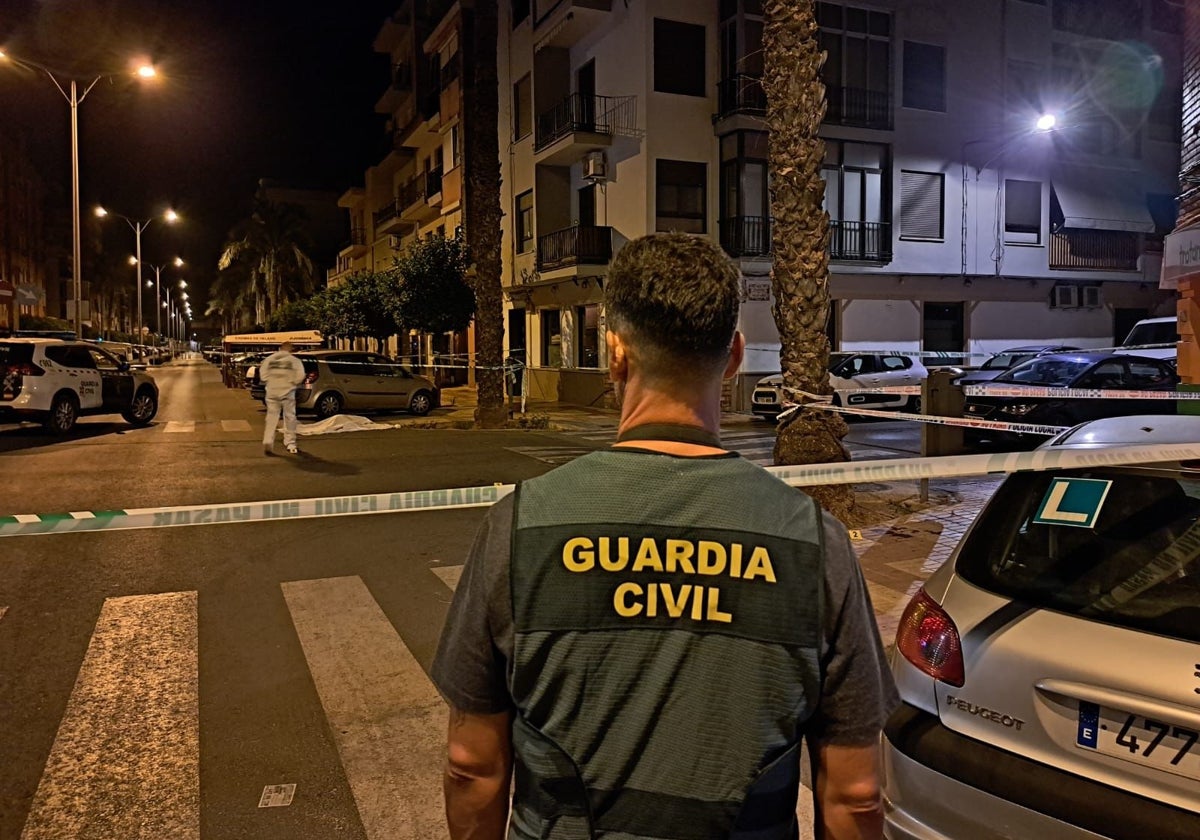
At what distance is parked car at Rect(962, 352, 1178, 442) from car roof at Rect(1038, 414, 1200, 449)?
10404 mm

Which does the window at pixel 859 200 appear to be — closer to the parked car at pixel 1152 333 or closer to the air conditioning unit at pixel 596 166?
the air conditioning unit at pixel 596 166

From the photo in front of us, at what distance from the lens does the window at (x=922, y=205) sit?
25.1 metres

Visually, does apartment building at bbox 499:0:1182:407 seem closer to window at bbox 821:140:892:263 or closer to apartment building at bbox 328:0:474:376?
window at bbox 821:140:892:263

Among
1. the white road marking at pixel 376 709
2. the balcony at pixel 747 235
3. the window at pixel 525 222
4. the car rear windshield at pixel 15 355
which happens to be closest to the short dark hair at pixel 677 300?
the white road marking at pixel 376 709

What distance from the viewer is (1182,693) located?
221cm

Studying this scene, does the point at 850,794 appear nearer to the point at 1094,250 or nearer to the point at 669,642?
the point at 669,642

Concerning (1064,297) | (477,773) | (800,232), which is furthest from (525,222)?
(477,773)

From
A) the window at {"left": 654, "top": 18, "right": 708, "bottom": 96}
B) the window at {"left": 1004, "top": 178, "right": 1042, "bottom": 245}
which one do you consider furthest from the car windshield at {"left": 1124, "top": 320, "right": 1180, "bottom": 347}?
the window at {"left": 654, "top": 18, "right": 708, "bottom": 96}

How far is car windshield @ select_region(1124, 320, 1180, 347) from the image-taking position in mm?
21438

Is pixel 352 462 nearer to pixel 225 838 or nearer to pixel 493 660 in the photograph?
pixel 225 838

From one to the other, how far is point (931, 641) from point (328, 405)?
1853cm

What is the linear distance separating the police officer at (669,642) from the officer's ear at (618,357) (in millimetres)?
172

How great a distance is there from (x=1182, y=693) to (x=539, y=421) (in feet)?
54.7

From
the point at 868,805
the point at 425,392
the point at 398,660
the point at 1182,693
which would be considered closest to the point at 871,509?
the point at 398,660
